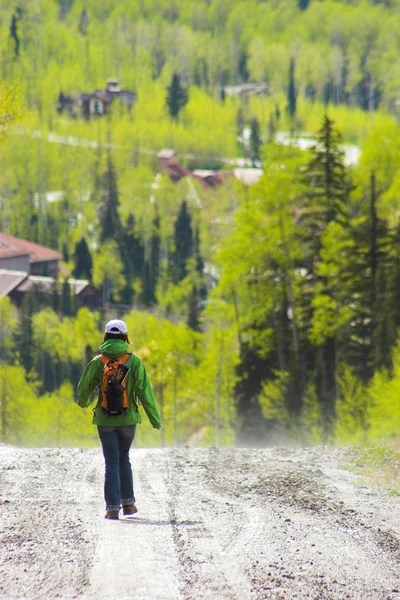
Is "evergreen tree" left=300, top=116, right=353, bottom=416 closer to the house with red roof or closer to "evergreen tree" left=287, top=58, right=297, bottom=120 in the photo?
the house with red roof

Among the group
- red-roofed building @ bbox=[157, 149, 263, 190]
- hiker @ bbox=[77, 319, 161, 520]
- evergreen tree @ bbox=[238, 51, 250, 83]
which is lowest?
red-roofed building @ bbox=[157, 149, 263, 190]

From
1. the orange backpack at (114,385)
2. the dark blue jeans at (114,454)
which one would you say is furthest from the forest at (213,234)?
the orange backpack at (114,385)

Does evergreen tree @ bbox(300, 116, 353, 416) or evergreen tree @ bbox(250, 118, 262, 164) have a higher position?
evergreen tree @ bbox(300, 116, 353, 416)

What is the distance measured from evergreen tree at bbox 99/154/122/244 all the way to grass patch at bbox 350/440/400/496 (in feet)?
314

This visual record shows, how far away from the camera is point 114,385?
7.10 m

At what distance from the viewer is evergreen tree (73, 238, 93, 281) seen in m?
104

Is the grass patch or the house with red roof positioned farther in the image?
the house with red roof

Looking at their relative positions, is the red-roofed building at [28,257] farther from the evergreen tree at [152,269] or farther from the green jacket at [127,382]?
the green jacket at [127,382]

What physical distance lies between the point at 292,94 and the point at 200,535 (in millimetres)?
172355

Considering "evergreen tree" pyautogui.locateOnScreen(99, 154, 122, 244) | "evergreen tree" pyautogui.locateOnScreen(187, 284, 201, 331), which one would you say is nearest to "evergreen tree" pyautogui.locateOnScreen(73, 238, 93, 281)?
"evergreen tree" pyautogui.locateOnScreen(99, 154, 122, 244)

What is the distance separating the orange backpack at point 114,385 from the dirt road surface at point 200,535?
87cm

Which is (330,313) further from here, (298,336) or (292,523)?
(292,523)

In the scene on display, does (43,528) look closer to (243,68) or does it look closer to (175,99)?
(175,99)

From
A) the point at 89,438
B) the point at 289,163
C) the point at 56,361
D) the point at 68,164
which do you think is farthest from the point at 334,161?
the point at 68,164
